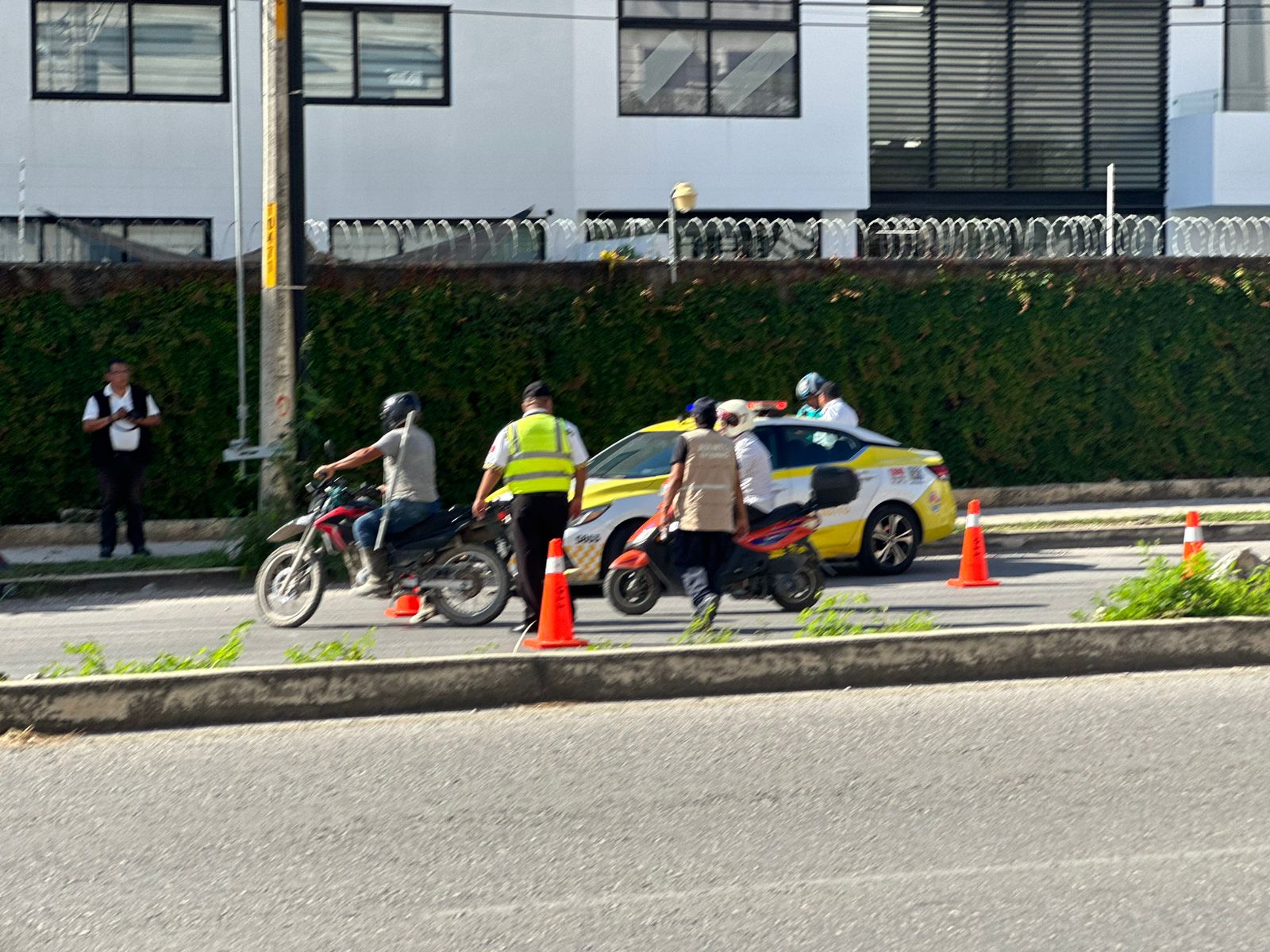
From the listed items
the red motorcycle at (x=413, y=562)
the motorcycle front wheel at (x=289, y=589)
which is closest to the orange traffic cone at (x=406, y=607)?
the red motorcycle at (x=413, y=562)

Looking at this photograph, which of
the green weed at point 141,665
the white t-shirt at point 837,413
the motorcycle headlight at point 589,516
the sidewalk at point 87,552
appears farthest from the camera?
the sidewalk at point 87,552

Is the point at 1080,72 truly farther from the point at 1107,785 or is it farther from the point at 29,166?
the point at 1107,785

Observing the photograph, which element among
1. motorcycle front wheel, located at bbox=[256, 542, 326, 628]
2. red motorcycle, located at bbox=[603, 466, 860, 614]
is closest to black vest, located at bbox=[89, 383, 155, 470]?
motorcycle front wheel, located at bbox=[256, 542, 326, 628]

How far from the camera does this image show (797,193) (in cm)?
2691

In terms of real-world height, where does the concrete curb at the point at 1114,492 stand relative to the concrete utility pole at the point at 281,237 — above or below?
below

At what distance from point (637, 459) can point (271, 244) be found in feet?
16.8

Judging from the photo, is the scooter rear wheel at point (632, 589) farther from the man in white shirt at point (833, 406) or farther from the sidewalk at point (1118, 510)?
the sidewalk at point (1118, 510)

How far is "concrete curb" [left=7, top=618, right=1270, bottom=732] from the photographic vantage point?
840 centimetres

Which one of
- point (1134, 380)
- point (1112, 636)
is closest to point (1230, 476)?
point (1134, 380)

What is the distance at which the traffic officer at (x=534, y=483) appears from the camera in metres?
11.2

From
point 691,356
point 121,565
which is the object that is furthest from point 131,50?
point 121,565

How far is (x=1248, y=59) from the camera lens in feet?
95.2

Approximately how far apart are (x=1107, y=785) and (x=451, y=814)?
2.87m

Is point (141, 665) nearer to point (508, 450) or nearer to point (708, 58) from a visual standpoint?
point (508, 450)
